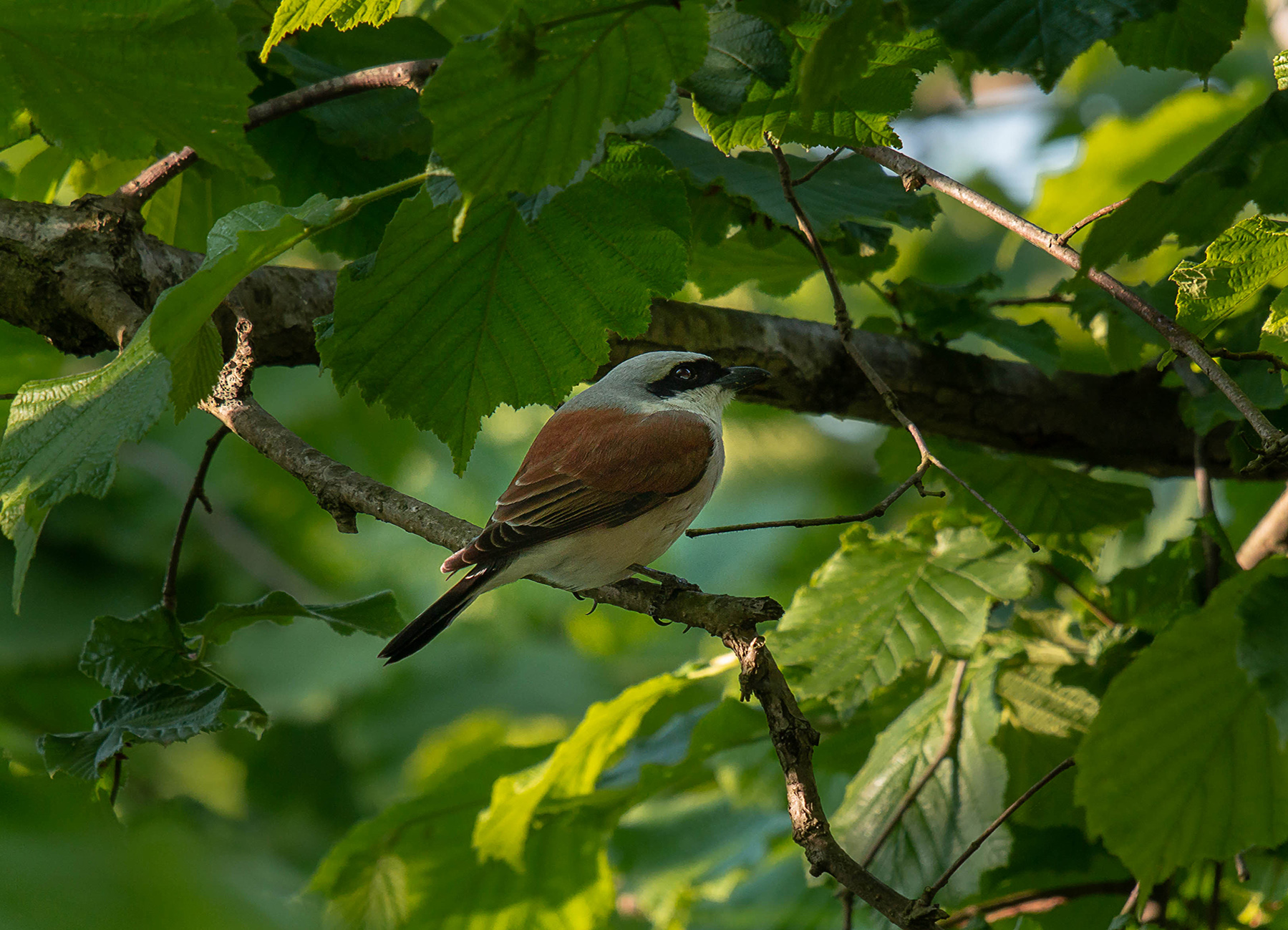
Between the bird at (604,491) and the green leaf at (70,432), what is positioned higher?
the green leaf at (70,432)

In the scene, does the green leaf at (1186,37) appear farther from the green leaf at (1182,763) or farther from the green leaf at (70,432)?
the green leaf at (70,432)

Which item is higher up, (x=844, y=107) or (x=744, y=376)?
(x=844, y=107)

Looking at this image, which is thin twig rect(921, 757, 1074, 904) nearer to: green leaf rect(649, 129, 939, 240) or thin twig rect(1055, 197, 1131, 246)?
thin twig rect(1055, 197, 1131, 246)

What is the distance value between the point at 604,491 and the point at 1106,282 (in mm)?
1482

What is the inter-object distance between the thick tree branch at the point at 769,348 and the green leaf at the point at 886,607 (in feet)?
1.52

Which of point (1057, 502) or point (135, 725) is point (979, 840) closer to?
point (135, 725)

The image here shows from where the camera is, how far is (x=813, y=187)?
2.98 m

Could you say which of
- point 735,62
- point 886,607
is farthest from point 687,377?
point 735,62

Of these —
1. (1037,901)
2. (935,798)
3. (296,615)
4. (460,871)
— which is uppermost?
(296,615)

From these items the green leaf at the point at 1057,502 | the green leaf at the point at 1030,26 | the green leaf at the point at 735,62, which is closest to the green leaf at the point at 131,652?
the green leaf at the point at 735,62

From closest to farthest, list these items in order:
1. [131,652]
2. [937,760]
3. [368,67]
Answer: [131,652]
[937,760]
[368,67]

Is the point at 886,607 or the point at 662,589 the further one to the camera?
the point at 886,607

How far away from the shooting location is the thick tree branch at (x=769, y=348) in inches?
93.3

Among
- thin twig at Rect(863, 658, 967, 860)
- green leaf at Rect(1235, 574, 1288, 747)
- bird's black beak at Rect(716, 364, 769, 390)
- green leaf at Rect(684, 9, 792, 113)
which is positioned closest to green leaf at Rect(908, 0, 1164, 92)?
green leaf at Rect(684, 9, 792, 113)
